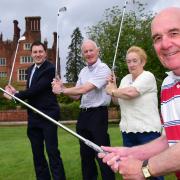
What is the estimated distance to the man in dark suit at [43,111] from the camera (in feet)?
26.0

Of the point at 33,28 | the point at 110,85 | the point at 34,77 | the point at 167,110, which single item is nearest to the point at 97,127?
the point at 110,85

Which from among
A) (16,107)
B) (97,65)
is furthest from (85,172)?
(16,107)

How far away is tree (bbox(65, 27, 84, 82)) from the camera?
102 m

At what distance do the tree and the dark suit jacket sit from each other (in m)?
93.4

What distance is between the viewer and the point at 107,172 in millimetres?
7520

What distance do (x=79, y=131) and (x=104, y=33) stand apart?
42954mm

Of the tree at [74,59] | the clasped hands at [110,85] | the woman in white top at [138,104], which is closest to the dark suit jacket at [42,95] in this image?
the clasped hands at [110,85]

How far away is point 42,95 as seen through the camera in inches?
317

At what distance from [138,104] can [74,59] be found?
97737mm

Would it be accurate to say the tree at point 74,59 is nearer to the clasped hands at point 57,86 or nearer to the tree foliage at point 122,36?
the tree foliage at point 122,36

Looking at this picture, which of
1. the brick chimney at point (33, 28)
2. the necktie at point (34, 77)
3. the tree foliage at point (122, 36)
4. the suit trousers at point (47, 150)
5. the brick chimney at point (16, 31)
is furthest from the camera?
the brick chimney at point (33, 28)

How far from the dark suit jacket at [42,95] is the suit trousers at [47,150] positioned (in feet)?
0.54

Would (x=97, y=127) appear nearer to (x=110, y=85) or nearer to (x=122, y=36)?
(x=110, y=85)

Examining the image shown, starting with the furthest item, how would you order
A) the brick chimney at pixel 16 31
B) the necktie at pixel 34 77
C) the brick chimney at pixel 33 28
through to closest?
the brick chimney at pixel 33 28 → the brick chimney at pixel 16 31 → the necktie at pixel 34 77
